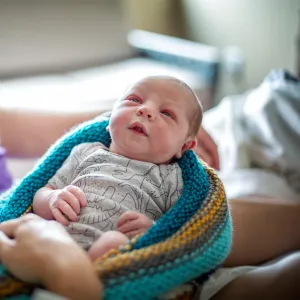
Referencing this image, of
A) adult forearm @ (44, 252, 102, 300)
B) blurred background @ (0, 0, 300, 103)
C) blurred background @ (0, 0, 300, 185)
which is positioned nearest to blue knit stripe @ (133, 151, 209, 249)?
adult forearm @ (44, 252, 102, 300)

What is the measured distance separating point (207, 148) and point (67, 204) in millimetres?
411

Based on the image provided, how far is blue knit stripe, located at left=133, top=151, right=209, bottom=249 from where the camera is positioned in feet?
2.28

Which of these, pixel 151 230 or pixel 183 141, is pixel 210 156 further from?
pixel 151 230

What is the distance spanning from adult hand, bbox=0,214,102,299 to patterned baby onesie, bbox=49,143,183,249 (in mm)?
97

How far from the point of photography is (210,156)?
3.52 ft

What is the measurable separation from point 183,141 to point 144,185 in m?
0.11

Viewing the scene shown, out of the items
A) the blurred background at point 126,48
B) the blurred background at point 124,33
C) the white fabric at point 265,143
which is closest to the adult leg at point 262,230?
the white fabric at point 265,143

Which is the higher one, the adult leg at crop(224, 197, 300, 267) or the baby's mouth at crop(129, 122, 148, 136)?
the baby's mouth at crop(129, 122, 148, 136)

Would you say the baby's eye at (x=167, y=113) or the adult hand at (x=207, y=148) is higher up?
the baby's eye at (x=167, y=113)

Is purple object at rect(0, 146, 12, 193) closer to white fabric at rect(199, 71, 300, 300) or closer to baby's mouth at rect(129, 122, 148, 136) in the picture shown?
baby's mouth at rect(129, 122, 148, 136)

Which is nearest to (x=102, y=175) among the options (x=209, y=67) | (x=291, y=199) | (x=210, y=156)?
(x=210, y=156)

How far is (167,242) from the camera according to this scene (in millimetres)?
679

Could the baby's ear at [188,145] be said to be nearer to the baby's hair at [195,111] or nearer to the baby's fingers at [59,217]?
the baby's hair at [195,111]

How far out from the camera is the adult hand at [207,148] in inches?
41.8
